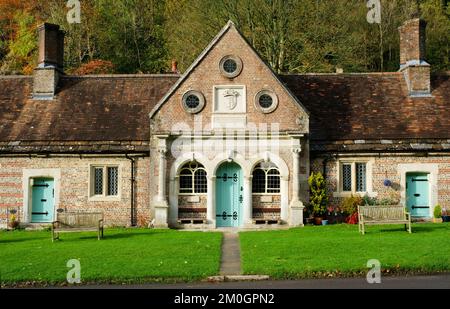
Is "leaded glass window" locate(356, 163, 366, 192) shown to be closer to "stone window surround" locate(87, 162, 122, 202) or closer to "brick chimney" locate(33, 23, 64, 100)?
"stone window surround" locate(87, 162, 122, 202)

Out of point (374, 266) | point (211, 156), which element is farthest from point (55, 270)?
point (211, 156)

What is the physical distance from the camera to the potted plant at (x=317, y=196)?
24.4 m

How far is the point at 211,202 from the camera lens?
80.3 ft

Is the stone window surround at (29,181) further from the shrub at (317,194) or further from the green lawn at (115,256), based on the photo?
the shrub at (317,194)

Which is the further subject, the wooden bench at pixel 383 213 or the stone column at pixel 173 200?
the stone column at pixel 173 200

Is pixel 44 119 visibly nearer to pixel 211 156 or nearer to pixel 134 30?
pixel 211 156

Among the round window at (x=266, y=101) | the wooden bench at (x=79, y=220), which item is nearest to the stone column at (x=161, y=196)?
the wooden bench at (x=79, y=220)

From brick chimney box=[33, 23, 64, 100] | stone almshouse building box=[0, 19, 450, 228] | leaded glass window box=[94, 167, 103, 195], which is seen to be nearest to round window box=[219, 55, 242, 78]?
stone almshouse building box=[0, 19, 450, 228]

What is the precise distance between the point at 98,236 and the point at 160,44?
3220cm

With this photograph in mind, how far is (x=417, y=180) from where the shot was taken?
25469 mm

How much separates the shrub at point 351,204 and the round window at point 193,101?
7570 millimetres

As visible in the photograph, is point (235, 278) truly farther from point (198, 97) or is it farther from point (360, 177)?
point (360, 177)

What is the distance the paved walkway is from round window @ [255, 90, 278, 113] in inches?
243

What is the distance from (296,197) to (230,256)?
8332 mm
